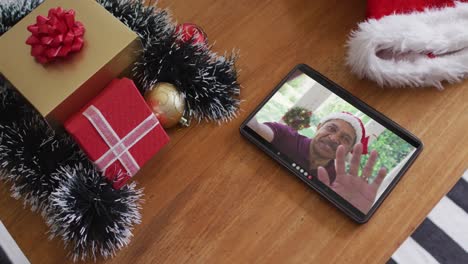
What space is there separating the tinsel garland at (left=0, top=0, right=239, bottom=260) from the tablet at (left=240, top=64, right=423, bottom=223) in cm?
6

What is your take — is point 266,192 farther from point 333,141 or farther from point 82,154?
point 82,154

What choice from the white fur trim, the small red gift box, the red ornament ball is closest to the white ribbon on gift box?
the small red gift box

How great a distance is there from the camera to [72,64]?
53 centimetres

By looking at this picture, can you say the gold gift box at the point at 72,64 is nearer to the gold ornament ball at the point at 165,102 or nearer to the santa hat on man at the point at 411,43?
the gold ornament ball at the point at 165,102

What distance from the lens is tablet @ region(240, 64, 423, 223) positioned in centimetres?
56

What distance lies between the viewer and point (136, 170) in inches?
22.2

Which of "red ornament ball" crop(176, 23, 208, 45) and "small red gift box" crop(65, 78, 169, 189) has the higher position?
"red ornament ball" crop(176, 23, 208, 45)

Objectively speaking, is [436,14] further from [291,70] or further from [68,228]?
[68,228]

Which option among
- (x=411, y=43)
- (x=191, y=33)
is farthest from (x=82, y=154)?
(x=411, y=43)

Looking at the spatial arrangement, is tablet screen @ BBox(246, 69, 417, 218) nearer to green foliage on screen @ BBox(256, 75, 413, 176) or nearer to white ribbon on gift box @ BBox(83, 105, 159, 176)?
green foliage on screen @ BBox(256, 75, 413, 176)

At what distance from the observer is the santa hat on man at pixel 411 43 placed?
0.60m

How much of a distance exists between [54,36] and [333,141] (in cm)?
36

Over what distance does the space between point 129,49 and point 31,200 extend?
0.71 feet

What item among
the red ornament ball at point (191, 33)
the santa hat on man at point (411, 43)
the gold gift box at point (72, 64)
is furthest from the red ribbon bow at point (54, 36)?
the santa hat on man at point (411, 43)
